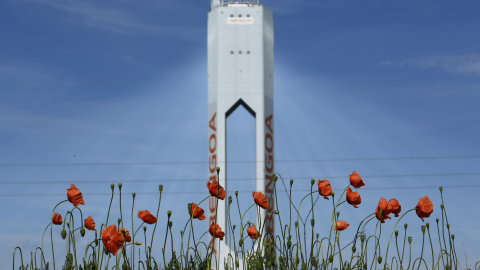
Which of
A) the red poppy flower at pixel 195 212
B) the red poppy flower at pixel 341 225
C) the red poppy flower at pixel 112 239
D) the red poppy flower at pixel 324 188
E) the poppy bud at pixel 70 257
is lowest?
the poppy bud at pixel 70 257

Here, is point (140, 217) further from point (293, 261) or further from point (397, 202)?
point (397, 202)

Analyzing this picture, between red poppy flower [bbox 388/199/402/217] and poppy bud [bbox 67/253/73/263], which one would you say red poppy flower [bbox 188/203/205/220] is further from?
red poppy flower [bbox 388/199/402/217]

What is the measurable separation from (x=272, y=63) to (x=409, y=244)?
47.1 feet

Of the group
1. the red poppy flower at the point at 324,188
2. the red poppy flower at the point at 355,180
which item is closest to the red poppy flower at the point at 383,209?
the red poppy flower at the point at 355,180

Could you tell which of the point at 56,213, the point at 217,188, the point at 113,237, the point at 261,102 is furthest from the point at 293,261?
the point at 261,102

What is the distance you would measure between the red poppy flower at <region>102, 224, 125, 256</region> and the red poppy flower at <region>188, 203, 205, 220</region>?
1.19 ft

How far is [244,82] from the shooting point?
1686 cm

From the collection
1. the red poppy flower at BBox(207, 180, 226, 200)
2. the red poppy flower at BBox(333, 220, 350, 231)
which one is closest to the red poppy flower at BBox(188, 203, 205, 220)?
the red poppy flower at BBox(207, 180, 226, 200)

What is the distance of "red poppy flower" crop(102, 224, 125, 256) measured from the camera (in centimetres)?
299

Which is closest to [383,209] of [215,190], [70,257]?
[215,190]

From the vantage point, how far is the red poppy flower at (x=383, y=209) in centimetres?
319

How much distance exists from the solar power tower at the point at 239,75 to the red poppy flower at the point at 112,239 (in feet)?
44.0

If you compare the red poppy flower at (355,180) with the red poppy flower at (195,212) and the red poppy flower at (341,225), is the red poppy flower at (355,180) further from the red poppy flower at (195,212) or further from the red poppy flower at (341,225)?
the red poppy flower at (195,212)

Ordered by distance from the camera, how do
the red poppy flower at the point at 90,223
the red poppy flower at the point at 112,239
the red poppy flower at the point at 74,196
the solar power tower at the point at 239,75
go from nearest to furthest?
the red poppy flower at the point at 112,239, the red poppy flower at the point at 74,196, the red poppy flower at the point at 90,223, the solar power tower at the point at 239,75
